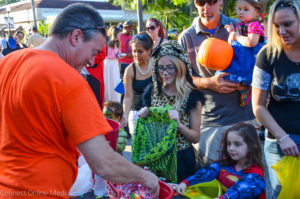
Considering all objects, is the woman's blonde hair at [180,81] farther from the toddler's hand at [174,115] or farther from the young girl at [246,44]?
the young girl at [246,44]

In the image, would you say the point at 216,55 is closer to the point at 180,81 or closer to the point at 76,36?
the point at 180,81

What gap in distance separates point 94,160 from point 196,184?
116 centimetres

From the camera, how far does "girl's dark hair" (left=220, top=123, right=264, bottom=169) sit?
2.51 meters

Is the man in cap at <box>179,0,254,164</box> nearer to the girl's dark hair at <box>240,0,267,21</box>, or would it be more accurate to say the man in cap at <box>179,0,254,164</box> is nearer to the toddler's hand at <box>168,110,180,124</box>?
the girl's dark hair at <box>240,0,267,21</box>

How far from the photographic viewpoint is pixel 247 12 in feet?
10.4

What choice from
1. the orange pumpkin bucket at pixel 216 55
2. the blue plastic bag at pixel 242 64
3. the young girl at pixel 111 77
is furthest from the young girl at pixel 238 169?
the young girl at pixel 111 77

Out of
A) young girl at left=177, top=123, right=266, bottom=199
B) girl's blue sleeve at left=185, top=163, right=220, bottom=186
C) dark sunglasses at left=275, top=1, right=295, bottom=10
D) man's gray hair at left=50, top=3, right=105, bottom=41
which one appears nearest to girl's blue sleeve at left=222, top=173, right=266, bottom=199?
young girl at left=177, top=123, right=266, bottom=199

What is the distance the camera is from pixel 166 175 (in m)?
2.50

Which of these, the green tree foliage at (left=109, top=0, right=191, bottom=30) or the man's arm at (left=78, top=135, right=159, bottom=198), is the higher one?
the green tree foliage at (left=109, top=0, right=191, bottom=30)

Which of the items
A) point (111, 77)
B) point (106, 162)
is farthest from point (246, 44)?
point (111, 77)

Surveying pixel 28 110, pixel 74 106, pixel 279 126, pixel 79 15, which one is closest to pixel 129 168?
pixel 74 106

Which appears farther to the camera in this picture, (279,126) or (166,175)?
(166,175)

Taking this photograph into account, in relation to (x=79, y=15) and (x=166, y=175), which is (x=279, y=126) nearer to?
(x=166, y=175)

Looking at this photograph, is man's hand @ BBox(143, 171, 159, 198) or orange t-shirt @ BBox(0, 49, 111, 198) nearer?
orange t-shirt @ BBox(0, 49, 111, 198)
